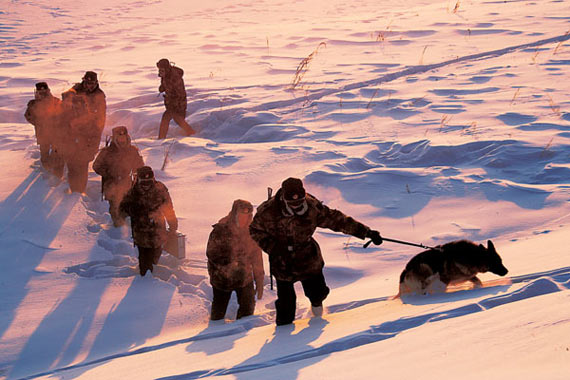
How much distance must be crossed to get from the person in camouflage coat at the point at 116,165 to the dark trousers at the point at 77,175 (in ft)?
2.78

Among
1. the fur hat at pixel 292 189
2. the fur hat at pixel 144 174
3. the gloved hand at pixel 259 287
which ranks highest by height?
the fur hat at pixel 292 189

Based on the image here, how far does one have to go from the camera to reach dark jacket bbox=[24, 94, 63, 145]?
889 cm

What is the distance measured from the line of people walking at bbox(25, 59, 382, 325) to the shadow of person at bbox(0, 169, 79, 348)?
40cm

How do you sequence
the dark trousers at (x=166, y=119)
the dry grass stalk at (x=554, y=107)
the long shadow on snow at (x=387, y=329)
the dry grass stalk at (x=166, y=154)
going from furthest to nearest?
the dark trousers at (x=166, y=119)
the dry grass stalk at (x=554, y=107)
the dry grass stalk at (x=166, y=154)
the long shadow on snow at (x=387, y=329)

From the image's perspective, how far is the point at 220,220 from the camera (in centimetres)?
530

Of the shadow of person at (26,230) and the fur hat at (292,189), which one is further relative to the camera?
the shadow of person at (26,230)

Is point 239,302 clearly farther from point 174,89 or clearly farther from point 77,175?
point 174,89

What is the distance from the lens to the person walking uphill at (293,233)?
4.55 metres

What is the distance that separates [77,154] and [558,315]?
6813 millimetres

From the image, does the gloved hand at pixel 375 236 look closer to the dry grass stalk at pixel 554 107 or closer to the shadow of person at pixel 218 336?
the shadow of person at pixel 218 336

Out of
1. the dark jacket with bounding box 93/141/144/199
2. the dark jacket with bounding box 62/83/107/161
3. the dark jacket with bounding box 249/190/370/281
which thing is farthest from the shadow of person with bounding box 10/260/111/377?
the dark jacket with bounding box 62/83/107/161

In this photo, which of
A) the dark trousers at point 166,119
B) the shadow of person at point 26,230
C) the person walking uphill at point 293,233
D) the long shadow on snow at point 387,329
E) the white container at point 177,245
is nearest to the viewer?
the long shadow on snow at point 387,329

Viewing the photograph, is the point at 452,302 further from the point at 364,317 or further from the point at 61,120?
the point at 61,120

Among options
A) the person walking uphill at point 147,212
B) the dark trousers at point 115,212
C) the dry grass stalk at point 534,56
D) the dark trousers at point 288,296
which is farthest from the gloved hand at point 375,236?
the dry grass stalk at point 534,56
